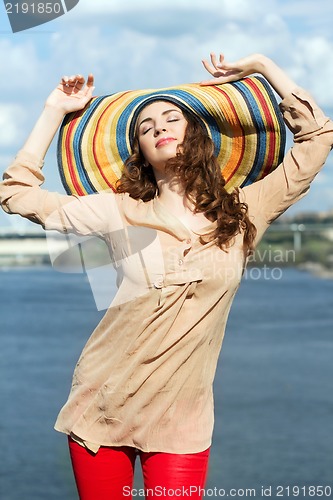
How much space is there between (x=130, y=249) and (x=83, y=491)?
0.48 meters

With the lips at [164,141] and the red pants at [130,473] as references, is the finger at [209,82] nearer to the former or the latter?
the lips at [164,141]

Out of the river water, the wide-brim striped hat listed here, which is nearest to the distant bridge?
the river water

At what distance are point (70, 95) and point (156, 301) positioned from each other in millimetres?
487

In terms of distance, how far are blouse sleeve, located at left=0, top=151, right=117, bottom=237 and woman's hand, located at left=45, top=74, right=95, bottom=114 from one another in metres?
0.12

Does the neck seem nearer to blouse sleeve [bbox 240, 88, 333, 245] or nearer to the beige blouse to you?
the beige blouse

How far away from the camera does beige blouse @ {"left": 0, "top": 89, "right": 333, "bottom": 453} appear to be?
5.58ft

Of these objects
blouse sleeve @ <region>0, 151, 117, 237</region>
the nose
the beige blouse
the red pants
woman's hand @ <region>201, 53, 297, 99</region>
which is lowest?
the red pants

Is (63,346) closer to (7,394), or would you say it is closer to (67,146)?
(7,394)

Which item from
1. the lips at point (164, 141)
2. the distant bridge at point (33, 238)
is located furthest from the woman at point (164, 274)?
the distant bridge at point (33, 238)

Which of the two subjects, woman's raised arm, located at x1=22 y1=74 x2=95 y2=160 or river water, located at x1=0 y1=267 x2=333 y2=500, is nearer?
woman's raised arm, located at x1=22 y1=74 x2=95 y2=160

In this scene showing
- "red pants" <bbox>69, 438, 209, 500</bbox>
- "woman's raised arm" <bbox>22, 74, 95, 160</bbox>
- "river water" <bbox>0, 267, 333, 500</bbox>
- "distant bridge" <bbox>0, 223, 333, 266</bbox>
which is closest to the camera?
"red pants" <bbox>69, 438, 209, 500</bbox>

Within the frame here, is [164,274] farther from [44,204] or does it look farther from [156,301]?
[44,204]

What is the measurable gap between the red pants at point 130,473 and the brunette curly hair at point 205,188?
420 mm

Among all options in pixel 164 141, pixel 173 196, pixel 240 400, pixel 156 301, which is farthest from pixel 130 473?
pixel 240 400
